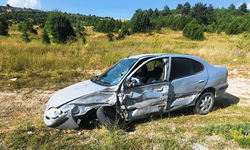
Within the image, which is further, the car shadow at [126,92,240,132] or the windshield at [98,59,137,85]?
the car shadow at [126,92,240,132]

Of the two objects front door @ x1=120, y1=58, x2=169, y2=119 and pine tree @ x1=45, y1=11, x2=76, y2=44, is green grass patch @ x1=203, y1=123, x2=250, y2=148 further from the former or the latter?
pine tree @ x1=45, y1=11, x2=76, y2=44

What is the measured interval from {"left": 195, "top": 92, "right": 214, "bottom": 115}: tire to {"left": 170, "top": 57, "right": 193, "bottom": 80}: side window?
0.80m

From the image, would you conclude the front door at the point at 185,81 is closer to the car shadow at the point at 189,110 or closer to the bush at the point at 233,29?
the car shadow at the point at 189,110

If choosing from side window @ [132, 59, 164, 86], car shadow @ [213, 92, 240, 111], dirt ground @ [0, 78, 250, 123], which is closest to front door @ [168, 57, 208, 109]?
side window @ [132, 59, 164, 86]

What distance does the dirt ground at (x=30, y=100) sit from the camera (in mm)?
4828

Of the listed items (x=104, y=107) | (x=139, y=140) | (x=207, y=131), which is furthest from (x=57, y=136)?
(x=207, y=131)

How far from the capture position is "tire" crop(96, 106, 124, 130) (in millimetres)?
3168

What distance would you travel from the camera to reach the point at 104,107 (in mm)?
3303

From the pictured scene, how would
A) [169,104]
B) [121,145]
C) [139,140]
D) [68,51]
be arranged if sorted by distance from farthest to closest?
[68,51]
[169,104]
[139,140]
[121,145]

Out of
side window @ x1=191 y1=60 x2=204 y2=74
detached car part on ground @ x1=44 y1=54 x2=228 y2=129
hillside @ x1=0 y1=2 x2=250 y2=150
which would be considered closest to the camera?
hillside @ x1=0 y1=2 x2=250 y2=150

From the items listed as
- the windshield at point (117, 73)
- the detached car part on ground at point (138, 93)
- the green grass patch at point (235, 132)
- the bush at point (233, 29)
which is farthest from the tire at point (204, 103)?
the bush at point (233, 29)

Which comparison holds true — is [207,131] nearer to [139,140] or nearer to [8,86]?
[139,140]

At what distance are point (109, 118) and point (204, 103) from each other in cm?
275

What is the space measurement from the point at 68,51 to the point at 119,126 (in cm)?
983
